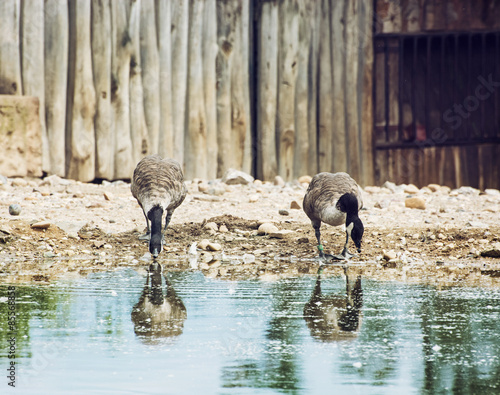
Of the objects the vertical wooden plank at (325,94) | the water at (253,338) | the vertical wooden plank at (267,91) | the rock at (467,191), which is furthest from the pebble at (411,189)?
the water at (253,338)

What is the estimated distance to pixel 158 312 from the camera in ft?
16.5

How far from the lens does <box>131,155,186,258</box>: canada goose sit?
25.0 ft

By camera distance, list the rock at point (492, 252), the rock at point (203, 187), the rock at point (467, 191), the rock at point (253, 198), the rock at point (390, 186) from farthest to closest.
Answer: the rock at point (390, 186), the rock at point (467, 191), the rock at point (203, 187), the rock at point (253, 198), the rock at point (492, 252)

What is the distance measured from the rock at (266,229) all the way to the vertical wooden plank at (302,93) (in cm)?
360

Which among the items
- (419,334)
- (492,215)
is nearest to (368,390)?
(419,334)

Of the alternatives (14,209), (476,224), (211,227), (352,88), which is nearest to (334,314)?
(211,227)

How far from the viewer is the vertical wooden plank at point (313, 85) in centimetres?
1169

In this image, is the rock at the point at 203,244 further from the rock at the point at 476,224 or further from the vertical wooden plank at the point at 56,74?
the vertical wooden plank at the point at 56,74

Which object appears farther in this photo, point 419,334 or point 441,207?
point 441,207

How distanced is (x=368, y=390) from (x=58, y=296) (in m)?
2.71

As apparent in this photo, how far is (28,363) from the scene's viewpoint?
3887 mm

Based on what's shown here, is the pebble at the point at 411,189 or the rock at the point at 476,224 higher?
the pebble at the point at 411,189

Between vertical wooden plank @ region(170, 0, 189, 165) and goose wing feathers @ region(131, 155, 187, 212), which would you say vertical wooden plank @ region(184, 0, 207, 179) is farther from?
goose wing feathers @ region(131, 155, 187, 212)

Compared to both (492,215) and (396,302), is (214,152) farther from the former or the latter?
(396,302)
